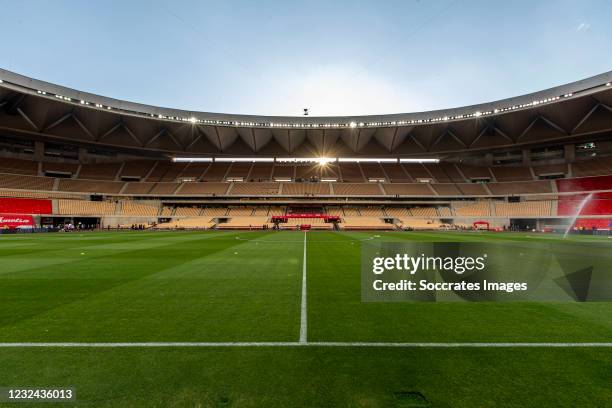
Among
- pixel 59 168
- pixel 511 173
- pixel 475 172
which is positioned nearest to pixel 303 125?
pixel 475 172

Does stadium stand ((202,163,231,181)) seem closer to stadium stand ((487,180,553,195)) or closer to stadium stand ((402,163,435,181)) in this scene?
stadium stand ((402,163,435,181))

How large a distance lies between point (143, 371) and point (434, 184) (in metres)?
62.6

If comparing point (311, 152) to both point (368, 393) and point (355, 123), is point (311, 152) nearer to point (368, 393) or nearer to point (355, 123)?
point (355, 123)

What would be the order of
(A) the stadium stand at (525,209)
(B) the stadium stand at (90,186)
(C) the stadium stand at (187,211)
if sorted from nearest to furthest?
(A) the stadium stand at (525,209) < (B) the stadium stand at (90,186) < (C) the stadium stand at (187,211)

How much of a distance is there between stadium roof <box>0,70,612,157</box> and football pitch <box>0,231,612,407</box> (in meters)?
48.1

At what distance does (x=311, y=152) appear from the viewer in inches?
2506

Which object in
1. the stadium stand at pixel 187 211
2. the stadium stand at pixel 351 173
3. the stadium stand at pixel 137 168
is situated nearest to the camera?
the stadium stand at pixel 187 211

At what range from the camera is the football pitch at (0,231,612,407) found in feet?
9.37

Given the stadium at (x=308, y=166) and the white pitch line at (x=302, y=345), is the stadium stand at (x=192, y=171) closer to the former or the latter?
the stadium at (x=308, y=166)

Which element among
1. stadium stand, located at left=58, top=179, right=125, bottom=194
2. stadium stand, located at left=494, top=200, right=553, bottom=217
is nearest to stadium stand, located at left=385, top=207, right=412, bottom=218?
stadium stand, located at left=494, top=200, right=553, bottom=217

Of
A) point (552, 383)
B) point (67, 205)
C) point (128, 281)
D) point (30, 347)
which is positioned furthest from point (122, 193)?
point (552, 383)

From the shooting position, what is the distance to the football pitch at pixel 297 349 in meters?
2.86

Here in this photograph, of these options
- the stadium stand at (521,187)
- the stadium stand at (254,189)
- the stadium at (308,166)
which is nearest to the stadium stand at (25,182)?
the stadium at (308,166)

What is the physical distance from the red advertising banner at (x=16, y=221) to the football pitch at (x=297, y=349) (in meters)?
44.3
